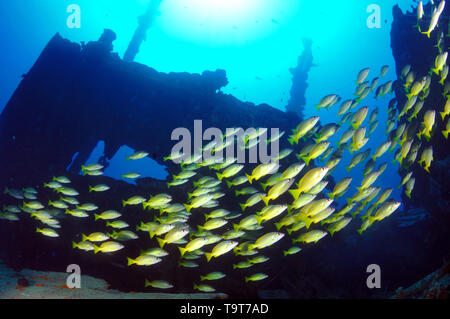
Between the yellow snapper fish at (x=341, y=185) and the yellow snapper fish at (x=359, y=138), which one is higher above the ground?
the yellow snapper fish at (x=359, y=138)

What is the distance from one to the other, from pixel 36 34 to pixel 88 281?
129m

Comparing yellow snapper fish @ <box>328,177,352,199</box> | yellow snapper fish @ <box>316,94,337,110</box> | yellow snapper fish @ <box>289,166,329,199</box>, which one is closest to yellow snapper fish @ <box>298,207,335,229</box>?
yellow snapper fish @ <box>328,177,352,199</box>

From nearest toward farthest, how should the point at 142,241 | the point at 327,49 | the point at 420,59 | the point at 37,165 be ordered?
the point at 142,241, the point at 420,59, the point at 37,165, the point at 327,49

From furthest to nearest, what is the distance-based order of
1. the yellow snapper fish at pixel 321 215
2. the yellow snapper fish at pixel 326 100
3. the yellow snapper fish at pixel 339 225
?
the yellow snapper fish at pixel 339 225, the yellow snapper fish at pixel 326 100, the yellow snapper fish at pixel 321 215

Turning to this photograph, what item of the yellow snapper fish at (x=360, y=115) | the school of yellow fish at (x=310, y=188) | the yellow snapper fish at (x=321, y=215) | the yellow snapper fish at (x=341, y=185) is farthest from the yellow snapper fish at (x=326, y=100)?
the yellow snapper fish at (x=321, y=215)

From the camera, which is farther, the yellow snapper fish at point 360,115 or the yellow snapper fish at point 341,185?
the yellow snapper fish at point 360,115

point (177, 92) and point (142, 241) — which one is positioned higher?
point (177, 92)

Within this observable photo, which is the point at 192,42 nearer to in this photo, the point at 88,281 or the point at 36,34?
the point at 36,34

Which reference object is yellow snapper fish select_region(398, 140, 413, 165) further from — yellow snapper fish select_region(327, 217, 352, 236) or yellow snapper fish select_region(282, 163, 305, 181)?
yellow snapper fish select_region(282, 163, 305, 181)

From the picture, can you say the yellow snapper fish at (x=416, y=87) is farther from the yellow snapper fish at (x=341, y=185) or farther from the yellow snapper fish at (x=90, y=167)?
the yellow snapper fish at (x=90, y=167)
